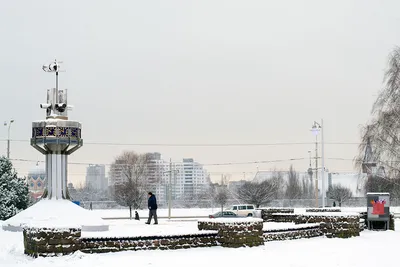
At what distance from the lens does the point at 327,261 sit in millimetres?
15680

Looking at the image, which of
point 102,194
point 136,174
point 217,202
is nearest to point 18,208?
point 136,174

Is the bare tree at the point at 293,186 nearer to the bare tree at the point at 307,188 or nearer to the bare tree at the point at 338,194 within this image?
the bare tree at the point at 307,188

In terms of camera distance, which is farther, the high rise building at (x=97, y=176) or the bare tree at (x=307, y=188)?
the high rise building at (x=97, y=176)

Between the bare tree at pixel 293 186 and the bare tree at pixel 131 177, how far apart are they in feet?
83.7

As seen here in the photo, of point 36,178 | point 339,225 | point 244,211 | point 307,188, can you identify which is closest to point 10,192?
point 339,225

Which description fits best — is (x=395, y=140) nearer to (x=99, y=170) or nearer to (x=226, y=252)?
(x=226, y=252)

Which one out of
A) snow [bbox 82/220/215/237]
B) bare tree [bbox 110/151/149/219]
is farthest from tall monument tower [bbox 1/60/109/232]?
bare tree [bbox 110/151/149/219]

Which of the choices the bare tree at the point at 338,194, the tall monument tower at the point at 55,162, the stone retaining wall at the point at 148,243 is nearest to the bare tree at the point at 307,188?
the bare tree at the point at 338,194

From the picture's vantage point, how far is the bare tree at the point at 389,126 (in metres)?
35.7

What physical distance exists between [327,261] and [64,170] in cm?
1187

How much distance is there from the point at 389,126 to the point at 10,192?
2233 cm

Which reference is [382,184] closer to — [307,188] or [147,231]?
[147,231]

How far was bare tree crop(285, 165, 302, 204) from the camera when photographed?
307 ft

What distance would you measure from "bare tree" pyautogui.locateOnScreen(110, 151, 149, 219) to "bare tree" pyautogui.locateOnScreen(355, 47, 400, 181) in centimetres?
3183
